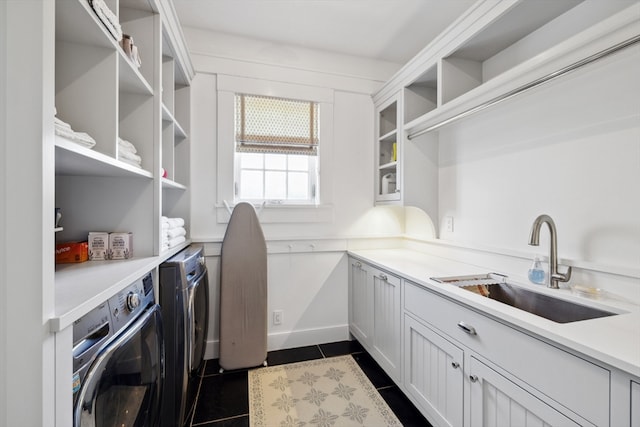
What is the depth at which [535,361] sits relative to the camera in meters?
0.98

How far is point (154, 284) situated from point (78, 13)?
1109 millimetres

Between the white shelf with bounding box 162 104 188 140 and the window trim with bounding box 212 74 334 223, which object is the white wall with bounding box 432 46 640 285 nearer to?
the window trim with bounding box 212 74 334 223

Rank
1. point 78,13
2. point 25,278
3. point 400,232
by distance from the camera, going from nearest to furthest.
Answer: point 25,278 < point 78,13 < point 400,232

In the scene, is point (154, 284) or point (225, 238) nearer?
point (154, 284)

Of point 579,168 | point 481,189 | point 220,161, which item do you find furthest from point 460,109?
point 220,161

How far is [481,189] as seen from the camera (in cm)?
200

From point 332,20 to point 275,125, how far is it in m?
0.91

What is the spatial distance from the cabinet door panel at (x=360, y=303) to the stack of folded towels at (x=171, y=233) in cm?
139

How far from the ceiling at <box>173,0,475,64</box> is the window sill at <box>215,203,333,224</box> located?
1407mm

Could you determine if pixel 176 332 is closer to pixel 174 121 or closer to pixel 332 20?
pixel 174 121

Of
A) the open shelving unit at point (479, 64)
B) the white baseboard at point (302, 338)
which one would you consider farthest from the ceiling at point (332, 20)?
the white baseboard at point (302, 338)

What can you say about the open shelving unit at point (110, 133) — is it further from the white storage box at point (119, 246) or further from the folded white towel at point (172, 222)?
the folded white towel at point (172, 222)

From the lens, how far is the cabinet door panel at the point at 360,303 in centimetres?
229

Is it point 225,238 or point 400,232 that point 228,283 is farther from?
point 400,232
